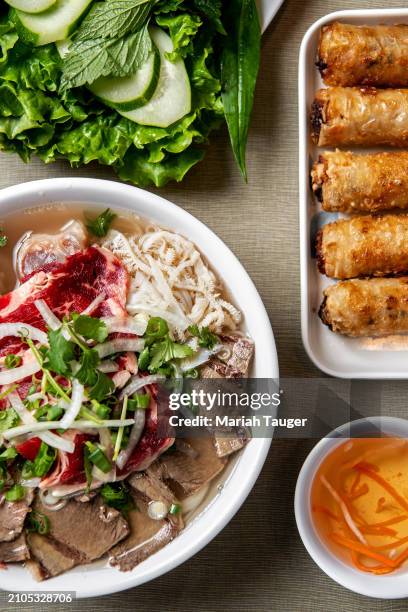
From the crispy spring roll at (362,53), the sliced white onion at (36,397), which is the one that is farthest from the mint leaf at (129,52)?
the sliced white onion at (36,397)

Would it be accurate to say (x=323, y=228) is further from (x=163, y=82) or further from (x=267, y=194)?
(x=163, y=82)

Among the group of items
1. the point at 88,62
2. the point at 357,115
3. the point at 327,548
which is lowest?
the point at 327,548

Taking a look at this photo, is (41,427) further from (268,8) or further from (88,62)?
(268,8)

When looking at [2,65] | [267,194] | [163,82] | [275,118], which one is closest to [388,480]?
[267,194]

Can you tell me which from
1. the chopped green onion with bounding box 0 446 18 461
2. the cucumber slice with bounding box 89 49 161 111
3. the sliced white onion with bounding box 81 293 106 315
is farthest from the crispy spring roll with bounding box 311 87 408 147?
the chopped green onion with bounding box 0 446 18 461

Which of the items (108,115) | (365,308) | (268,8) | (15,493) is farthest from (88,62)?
(15,493)
